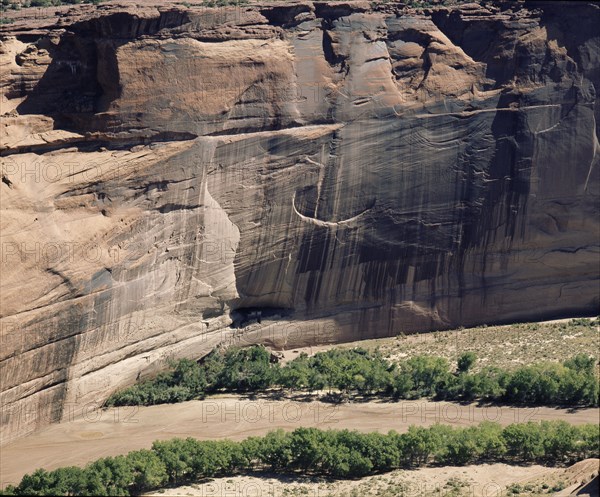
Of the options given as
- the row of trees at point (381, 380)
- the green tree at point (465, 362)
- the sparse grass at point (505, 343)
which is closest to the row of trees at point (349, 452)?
the row of trees at point (381, 380)

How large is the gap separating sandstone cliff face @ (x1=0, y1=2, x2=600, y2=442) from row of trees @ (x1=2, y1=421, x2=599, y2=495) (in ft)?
18.6

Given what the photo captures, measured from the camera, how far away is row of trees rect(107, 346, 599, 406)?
53.6 meters

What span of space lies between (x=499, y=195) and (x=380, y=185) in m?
4.86

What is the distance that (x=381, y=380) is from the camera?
54719 mm

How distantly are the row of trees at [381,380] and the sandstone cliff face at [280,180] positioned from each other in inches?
42.9

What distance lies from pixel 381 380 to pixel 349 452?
6062 mm

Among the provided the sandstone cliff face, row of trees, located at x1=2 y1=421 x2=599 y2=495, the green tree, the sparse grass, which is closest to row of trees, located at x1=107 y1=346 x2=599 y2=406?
the green tree

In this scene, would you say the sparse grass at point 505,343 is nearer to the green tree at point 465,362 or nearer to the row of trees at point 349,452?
the green tree at point 465,362

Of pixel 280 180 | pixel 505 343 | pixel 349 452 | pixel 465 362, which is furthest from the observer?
pixel 505 343

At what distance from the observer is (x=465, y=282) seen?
5956 cm

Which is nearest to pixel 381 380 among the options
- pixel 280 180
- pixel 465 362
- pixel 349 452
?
pixel 465 362

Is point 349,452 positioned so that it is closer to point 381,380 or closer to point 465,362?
point 381,380

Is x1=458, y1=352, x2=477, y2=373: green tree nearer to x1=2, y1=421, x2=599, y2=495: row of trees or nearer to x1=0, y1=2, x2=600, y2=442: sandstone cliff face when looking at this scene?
x1=0, y1=2, x2=600, y2=442: sandstone cliff face

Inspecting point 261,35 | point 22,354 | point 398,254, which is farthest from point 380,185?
point 22,354
